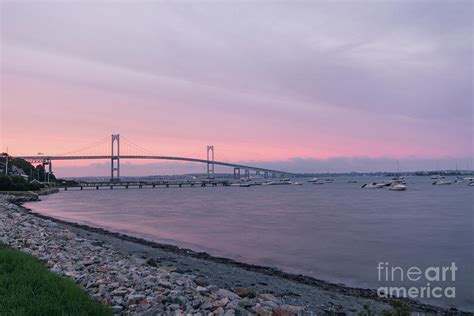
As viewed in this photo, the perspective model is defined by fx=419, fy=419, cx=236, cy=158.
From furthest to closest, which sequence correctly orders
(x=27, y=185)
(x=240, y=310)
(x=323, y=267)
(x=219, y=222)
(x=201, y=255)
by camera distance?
1. (x=27, y=185)
2. (x=219, y=222)
3. (x=201, y=255)
4. (x=323, y=267)
5. (x=240, y=310)

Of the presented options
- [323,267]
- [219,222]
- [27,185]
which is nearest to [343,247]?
[323,267]

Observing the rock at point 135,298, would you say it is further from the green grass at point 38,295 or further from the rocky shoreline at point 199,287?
the green grass at point 38,295

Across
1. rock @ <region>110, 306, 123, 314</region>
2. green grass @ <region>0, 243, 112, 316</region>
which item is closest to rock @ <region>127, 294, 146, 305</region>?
rock @ <region>110, 306, 123, 314</region>

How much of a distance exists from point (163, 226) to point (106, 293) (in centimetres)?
1842

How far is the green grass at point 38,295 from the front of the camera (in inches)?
189

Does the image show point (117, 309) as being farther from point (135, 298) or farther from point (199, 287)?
point (199, 287)

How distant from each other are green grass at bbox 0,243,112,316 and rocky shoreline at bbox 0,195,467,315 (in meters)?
0.54

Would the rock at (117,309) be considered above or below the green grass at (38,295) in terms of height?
below

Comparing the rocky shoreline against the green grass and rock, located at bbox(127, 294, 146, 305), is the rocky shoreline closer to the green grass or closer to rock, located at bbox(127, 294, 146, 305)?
rock, located at bbox(127, 294, 146, 305)

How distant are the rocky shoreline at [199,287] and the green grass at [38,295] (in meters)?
0.54

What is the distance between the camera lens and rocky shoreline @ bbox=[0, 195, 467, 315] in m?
6.07

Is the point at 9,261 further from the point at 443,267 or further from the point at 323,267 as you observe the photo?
the point at 443,267

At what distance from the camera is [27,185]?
188 feet

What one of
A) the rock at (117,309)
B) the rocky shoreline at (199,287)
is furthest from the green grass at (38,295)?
the rocky shoreline at (199,287)
